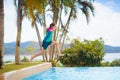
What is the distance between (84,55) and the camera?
1817 centimetres

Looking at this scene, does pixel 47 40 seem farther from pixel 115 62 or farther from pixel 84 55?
pixel 115 62

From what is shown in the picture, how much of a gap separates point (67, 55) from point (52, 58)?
1.92 m

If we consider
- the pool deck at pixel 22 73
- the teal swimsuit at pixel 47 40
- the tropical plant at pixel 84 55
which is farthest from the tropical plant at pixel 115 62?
the teal swimsuit at pixel 47 40

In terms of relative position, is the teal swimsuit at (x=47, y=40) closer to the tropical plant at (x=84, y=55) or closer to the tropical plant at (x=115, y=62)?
the tropical plant at (x=84, y=55)

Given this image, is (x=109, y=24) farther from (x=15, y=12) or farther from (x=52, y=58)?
(x=15, y=12)

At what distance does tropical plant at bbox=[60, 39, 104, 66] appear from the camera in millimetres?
18188

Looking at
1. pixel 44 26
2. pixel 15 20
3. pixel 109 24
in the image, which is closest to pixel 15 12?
pixel 15 20

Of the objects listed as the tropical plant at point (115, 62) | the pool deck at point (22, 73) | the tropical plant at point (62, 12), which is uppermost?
the tropical plant at point (62, 12)

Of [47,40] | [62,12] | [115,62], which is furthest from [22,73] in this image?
[115,62]

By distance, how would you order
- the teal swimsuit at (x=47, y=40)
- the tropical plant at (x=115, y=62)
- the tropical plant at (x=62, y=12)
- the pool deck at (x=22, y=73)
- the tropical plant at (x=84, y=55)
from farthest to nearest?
the tropical plant at (x=115, y=62) → the tropical plant at (x=62, y=12) → the tropical plant at (x=84, y=55) → the teal swimsuit at (x=47, y=40) → the pool deck at (x=22, y=73)

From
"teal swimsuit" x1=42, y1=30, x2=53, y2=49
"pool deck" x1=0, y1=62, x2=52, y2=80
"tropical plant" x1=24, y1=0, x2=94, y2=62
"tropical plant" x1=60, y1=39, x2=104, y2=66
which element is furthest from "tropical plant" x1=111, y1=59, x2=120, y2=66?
"teal swimsuit" x1=42, y1=30, x2=53, y2=49

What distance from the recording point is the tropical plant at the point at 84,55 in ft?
59.7

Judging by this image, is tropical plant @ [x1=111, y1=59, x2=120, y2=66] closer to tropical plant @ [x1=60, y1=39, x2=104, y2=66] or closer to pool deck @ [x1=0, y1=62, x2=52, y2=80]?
tropical plant @ [x1=60, y1=39, x2=104, y2=66]

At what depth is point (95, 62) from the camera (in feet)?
60.7
